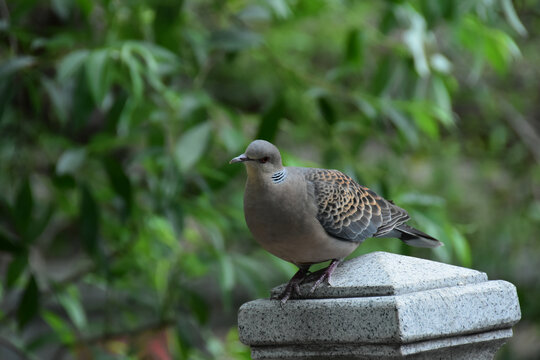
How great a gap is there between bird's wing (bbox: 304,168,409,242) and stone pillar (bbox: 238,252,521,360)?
181mm

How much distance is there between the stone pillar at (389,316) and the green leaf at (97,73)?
1.19 meters

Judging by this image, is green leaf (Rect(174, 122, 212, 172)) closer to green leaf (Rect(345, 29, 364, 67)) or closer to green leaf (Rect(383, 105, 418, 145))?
green leaf (Rect(345, 29, 364, 67))

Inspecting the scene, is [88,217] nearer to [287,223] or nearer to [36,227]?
[36,227]

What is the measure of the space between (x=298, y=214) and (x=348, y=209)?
8.4 inches

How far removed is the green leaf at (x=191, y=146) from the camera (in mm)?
2666

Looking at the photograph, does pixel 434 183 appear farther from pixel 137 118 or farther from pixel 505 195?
pixel 137 118

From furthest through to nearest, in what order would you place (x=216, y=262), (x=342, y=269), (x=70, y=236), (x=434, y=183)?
(x=434, y=183) → (x=70, y=236) → (x=216, y=262) → (x=342, y=269)

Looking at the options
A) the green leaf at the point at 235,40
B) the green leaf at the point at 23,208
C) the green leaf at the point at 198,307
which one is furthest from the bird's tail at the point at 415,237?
the green leaf at the point at 23,208

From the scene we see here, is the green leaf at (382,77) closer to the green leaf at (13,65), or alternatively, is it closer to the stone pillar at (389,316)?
the green leaf at (13,65)

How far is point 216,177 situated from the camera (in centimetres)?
288

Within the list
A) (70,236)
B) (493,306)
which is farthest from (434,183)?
(493,306)

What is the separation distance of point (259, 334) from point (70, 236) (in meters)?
3.01

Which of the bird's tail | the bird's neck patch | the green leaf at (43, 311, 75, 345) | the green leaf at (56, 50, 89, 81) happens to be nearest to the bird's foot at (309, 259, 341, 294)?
the bird's neck patch

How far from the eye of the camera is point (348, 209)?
6.16 feet
